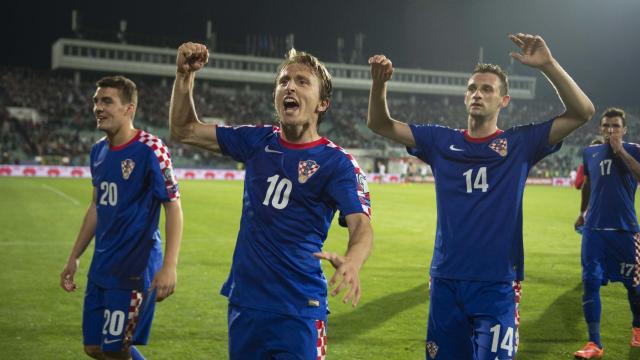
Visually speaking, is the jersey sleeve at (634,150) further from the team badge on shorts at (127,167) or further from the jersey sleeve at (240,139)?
the team badge on shorts at (127,167)

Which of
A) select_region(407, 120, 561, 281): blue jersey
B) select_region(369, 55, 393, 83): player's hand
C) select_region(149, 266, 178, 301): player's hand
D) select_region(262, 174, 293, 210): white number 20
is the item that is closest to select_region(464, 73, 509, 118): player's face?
select_region(407, 120, 561, 281): blue jersey

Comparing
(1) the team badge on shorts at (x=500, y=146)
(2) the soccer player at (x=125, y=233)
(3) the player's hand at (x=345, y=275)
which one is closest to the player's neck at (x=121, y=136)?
(2) the soccer player at (x=125, y=233)

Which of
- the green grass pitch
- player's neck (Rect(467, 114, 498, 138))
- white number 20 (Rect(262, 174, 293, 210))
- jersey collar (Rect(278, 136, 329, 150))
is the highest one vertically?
A: player's neck (Rect(467, 114, 498, 138))

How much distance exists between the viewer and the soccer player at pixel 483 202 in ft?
13.4

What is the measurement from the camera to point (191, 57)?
350 centimetres

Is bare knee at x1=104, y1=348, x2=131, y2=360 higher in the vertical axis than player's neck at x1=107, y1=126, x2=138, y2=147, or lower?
lower

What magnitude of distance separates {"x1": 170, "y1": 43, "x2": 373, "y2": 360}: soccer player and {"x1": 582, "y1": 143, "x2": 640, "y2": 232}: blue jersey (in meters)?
4.72

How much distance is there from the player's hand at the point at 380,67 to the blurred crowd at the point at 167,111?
42205 millimetres

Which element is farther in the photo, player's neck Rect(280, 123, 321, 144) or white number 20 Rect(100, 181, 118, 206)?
white number 20 Rect(100, 181, 118, 206)

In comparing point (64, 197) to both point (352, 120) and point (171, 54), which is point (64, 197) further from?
point (171, 54)

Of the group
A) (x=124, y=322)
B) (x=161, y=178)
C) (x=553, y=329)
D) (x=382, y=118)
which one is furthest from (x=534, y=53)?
(x=553, y=329)

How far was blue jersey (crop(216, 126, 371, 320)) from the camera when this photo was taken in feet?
10.6

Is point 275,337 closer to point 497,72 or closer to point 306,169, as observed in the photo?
point 306,169

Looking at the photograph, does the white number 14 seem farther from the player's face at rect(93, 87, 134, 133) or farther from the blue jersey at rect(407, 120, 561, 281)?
the player's face at rect(93, 87, 134, 133)
